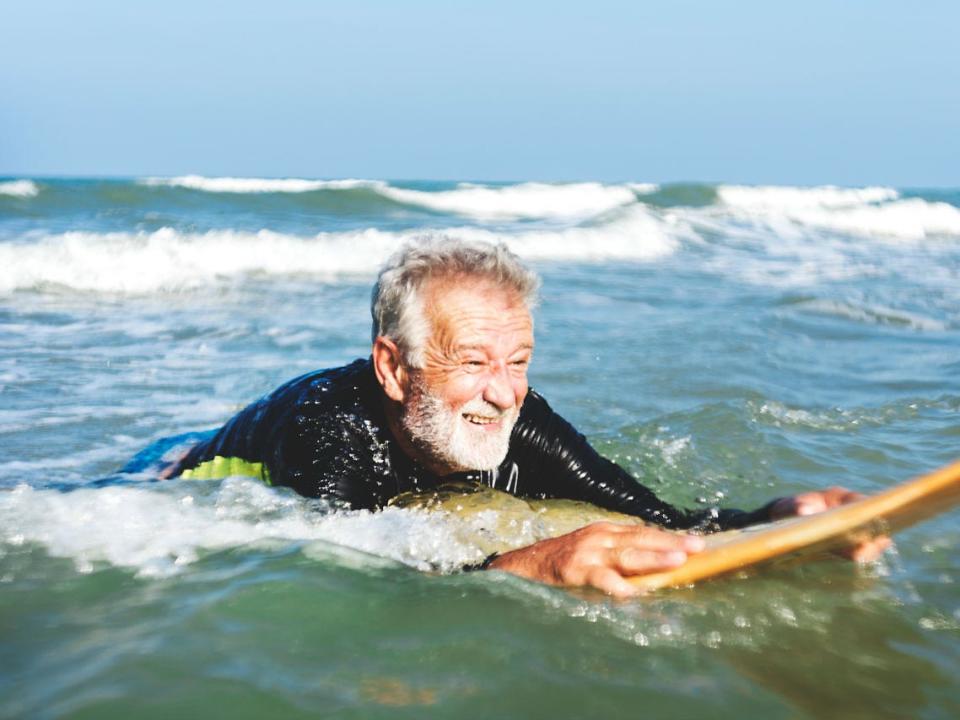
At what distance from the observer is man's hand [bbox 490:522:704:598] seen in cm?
301

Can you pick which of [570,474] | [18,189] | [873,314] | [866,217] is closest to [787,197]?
[866,217]

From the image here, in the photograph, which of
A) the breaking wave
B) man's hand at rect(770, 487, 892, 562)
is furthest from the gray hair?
the breaking wave

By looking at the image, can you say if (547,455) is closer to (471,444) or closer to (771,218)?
(471,444)

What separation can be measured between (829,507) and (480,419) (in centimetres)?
122

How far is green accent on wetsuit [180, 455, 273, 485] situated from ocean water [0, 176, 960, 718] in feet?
0.26

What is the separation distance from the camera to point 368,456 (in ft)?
12.4

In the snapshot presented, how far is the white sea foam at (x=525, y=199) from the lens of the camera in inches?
1292

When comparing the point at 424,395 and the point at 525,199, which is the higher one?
the point at 525,199

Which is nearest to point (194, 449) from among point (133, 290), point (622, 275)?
point (133, 290)

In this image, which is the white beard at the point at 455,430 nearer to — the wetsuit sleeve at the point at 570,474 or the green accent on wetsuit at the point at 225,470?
the wetsuit sleeve at the point at 570,474

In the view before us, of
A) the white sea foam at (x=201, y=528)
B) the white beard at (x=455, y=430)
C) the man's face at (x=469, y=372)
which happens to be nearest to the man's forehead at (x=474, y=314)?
the man's face at (x=469, y=372)

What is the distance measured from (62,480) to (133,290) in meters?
9.18

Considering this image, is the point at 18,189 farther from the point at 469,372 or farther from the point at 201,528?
the point at 469,372

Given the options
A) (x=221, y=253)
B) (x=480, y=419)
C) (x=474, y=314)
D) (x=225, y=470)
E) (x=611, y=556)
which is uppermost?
(x=474, y=314)
